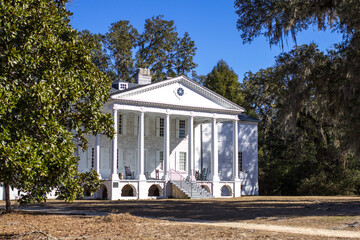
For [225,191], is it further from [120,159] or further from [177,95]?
[177,95]

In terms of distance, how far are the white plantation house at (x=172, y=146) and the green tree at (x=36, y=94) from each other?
62.1 feet

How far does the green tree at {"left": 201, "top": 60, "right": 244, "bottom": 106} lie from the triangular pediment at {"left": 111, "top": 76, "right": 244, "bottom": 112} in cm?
2106

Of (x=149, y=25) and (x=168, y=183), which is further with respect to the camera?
(x=149, y=25)

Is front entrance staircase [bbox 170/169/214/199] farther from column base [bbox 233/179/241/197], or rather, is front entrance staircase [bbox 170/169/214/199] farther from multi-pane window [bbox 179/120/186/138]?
multi-pane window [bbox 179/120/186/138]

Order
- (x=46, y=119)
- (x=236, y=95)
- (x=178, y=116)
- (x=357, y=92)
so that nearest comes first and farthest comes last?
(x=46, y=119), (x=357, y=92), (x=178, y=116), (x=236, y=95)

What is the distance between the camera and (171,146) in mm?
38000

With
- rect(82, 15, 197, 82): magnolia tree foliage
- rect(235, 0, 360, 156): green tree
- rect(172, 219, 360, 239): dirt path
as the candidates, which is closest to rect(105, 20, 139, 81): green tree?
rect(82, 15, 197, 82): magnolia tree foliage

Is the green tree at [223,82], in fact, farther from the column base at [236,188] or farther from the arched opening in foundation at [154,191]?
the arched opening in foundation at [154,191]

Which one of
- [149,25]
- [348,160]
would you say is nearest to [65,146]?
[348,160]

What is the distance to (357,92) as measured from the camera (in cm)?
2000

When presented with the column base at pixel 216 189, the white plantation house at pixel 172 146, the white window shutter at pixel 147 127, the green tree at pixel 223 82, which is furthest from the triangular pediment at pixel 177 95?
the green tree at pixel 223 82

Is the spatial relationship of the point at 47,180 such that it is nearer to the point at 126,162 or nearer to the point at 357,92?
the point at 357,92

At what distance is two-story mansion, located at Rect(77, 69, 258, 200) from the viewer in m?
32.6

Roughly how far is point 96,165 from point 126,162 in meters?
4.82
